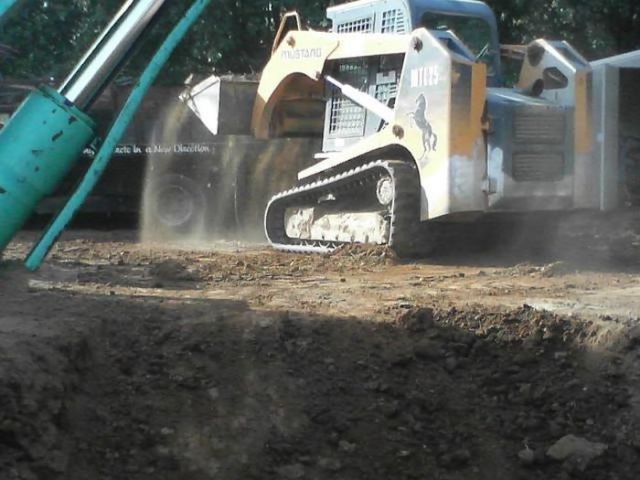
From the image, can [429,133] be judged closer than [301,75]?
Yes

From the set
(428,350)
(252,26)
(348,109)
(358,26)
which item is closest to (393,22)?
(358,26)

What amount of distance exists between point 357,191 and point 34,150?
4013 millimetres

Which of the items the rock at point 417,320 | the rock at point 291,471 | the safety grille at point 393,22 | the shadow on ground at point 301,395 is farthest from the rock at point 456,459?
the safety grille at point 393,22

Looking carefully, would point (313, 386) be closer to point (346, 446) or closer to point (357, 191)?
point (346, 446)

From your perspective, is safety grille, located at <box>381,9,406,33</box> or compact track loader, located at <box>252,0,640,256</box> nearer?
compact track loader, located at <box>252,0,640,256</box>

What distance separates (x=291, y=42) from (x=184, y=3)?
213 inches

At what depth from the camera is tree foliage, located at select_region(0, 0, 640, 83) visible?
17078mm

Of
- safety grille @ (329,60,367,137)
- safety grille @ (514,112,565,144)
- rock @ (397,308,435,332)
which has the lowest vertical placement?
rock @ (397,308,435,332)

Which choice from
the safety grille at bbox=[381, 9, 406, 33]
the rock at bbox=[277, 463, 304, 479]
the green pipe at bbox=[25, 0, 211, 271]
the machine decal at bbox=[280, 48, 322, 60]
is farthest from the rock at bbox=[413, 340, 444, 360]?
the machine decal at bbox=[280, 48, 322, 60]

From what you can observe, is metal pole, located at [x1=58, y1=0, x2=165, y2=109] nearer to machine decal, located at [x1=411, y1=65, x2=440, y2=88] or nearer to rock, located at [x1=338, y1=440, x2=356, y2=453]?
machine decal, located at [x1=411, y1=65, x2=440, y2=88]

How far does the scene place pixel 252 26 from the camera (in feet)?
58.2

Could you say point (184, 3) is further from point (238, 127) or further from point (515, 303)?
point (515, 303)

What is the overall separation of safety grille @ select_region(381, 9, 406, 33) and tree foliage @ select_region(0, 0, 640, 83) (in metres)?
6.18

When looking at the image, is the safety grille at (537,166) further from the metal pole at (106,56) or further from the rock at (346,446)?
the rock at (346,446)
